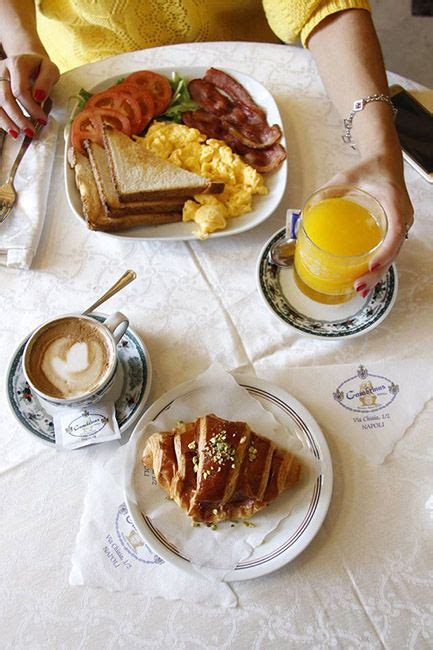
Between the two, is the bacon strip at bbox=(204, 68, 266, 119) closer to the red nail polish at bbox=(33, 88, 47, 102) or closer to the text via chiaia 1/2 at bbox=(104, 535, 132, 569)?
the red nail polish at bbox=(33, 88, 47, 102)

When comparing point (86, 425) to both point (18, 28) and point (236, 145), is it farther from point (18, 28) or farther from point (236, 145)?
point (18, 28)

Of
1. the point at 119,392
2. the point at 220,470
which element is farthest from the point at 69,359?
the point at 220,470

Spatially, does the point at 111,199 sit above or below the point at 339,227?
above

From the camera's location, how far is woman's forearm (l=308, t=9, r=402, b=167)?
1198mm

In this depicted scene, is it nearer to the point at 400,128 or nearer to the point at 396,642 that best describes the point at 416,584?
the point at 396,642

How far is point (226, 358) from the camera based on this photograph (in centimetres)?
109

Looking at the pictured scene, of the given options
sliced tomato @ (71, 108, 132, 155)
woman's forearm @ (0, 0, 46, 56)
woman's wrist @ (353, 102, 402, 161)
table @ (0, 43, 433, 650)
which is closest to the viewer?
table @ (0, 43, 433, 650)

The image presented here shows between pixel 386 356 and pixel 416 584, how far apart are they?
16.8 inches

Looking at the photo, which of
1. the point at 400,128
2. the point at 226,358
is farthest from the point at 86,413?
the point at 400,128

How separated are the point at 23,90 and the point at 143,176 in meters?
0.39

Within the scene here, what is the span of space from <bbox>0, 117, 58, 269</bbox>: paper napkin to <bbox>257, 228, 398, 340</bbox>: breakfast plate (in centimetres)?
54

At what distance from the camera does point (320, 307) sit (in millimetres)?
1135

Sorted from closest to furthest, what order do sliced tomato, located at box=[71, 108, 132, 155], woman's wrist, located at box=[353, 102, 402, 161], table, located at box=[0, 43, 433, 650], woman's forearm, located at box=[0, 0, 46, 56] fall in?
table, located at box=[0, 43, 433, 650], woman's wrist, located at box=[353, 102, 402, 161], sliced tomato, located at box=[71, 108, 132, 155], woman's forearm, located at box=[0, 0, 46, 56]

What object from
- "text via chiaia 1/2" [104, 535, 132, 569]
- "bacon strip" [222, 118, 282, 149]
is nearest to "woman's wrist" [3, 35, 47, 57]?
"bacon strip" [222, 118, 282, 149]
